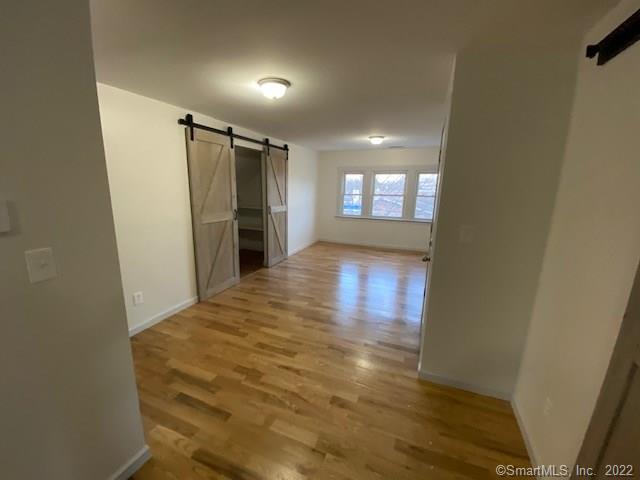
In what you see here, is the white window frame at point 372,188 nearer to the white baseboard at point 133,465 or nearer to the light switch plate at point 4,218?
the white baseboard at point 133,465

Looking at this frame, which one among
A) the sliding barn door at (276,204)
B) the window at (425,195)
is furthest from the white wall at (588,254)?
the window at (425,195)

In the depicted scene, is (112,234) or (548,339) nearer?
(112,234)

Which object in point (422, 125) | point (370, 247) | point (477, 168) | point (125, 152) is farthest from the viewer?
point (370, 247)

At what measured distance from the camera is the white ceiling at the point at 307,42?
1.26 metres

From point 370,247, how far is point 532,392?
5065mm

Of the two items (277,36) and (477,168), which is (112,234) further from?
(477,168)

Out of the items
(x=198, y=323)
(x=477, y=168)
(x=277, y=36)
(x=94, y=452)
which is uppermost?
(x=277, y=36)

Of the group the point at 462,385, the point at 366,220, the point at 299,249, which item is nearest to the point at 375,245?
the point at 366,220

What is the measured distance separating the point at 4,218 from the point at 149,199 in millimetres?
1970

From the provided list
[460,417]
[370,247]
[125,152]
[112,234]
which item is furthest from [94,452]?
[370,247]

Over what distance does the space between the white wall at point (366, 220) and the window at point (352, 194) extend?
21 cm

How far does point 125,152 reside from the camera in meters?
2.42

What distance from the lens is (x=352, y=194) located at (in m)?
6.67

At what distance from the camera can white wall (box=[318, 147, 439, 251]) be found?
19.6 ft
